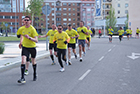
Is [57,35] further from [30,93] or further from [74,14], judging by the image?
[74,14]

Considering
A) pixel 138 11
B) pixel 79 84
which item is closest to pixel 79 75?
pixel 79 84

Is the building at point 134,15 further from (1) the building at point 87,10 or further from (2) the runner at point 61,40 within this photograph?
(1) the building at point 87,10

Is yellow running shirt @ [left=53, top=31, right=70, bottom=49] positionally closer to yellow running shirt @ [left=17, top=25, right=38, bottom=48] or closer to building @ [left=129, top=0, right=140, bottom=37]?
yellow running shirt @ [left=17, top=25, right=38, bottom=48]

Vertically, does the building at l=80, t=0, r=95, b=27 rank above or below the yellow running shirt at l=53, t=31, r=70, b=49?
above

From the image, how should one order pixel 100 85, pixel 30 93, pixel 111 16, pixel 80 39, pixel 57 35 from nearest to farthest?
pixel 30 93 → pixel 100 85 → pixel 57 35 → pixel 80 39 → pixel 111 16

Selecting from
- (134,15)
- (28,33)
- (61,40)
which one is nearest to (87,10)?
(134,15)

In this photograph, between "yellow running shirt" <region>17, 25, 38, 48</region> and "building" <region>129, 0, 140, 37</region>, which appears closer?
"yellow running shirt" <region>17, 25, 38, 48</region>

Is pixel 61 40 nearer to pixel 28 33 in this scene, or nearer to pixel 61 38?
pixel 61 38

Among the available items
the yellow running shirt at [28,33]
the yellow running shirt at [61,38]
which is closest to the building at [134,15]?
the yellow running shirt at [61,38]

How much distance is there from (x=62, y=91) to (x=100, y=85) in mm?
1271

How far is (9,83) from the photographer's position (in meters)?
6.92

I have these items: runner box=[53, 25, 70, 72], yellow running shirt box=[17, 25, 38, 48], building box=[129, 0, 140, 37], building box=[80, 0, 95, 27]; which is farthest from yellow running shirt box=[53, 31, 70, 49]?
building box=[80, 0, 95, 27]

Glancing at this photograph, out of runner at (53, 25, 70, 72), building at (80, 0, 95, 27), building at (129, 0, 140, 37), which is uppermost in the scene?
building at (80, 0, 95, 27)

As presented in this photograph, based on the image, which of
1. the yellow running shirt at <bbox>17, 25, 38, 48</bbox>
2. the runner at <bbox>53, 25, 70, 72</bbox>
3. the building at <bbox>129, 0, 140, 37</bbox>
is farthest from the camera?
the building at <bbox>129, 0, 140, 37</bbox>
